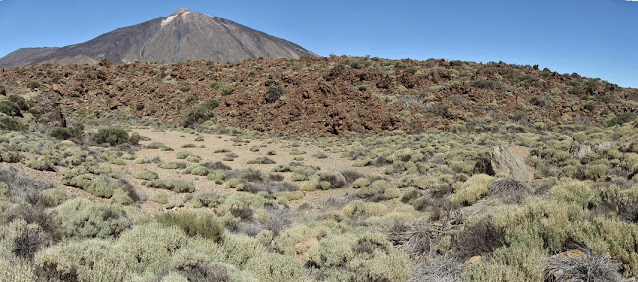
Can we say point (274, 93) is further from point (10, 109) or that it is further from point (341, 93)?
point (10, 109)

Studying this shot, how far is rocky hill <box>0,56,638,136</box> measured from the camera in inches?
1065

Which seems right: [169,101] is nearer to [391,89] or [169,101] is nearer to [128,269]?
[391,89]

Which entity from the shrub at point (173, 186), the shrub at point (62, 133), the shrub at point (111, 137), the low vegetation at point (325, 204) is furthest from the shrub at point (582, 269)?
the shrub at point (62, 133)

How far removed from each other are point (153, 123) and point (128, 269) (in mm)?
30245

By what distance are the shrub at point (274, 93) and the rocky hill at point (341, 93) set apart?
10 cm

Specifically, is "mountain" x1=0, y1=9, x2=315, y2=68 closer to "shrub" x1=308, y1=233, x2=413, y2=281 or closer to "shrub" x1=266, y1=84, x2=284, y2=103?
"shrub" x1=266, y1=84, x2=284, y2=103

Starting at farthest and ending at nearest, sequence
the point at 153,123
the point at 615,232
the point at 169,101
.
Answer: the point at 169,101
the point at 153,123
the point at 615,232

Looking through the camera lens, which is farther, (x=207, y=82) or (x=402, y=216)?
(x=207, y=82)

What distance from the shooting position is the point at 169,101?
1374 inches

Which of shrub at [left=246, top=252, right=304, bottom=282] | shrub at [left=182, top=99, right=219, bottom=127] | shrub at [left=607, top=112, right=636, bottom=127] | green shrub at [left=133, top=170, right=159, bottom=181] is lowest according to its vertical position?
green shrub at [left=133, top=170, right=159, bottom=181]

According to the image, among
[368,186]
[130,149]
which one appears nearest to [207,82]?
[130,149]

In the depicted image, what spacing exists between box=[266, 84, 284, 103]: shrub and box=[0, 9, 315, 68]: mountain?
288ft

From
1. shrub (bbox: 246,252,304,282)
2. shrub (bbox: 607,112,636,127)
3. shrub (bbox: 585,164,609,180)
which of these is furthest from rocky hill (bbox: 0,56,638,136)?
shrub (bbox: 246,252,304,282)

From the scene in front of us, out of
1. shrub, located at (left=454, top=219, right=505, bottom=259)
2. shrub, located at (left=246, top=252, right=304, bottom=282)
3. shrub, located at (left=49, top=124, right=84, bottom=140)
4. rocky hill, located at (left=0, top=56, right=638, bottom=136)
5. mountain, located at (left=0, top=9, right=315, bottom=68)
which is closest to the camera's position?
shrub, located at (left=246, top=252, right=304, bottom=282)
